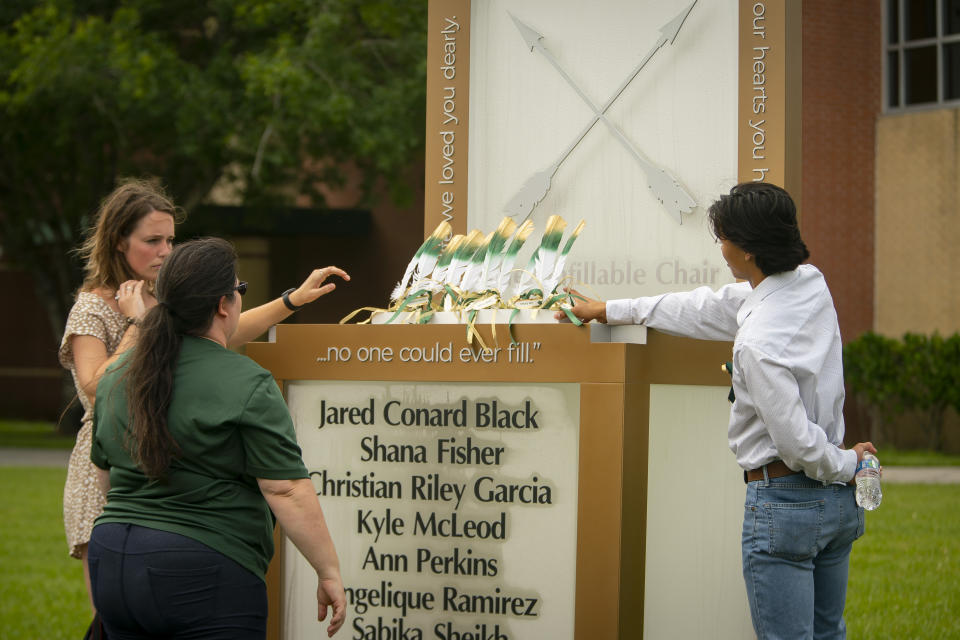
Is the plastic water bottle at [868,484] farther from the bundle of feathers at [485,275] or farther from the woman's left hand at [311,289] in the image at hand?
the woman's left hand at [311,289]

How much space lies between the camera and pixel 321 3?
15945 millimetres

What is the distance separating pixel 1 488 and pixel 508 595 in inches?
412

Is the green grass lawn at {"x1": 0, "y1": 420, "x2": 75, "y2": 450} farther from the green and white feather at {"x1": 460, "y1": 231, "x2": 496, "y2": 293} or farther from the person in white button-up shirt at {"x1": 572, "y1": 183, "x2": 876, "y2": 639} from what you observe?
the person in white button-up shirt at {"x1": 572, "y1": 183, "x2": 876, "y2": 639}

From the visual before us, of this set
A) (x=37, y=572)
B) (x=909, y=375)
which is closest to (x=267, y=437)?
(x=37, y=572)

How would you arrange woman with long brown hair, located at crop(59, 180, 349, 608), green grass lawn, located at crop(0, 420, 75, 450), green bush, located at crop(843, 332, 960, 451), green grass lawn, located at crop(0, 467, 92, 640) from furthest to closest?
green grass lawn, located at crop(0, 420, 75, 450) → green bush, located at crop(843, 332, 960, 451) → green grass lawn, located at crop(0, 467, 92, 640) → woman with long brown hair, located at crop(59, 180, 349, 608)

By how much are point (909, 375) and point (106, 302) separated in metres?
14.9

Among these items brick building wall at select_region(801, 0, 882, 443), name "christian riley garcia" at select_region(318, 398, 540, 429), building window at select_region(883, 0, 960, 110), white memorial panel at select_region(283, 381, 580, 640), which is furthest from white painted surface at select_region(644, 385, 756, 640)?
building window at select_region(883, 0, 960, 110)

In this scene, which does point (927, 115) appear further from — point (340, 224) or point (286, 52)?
point (340, 224)

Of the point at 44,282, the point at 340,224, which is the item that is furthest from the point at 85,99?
the point at 340,224

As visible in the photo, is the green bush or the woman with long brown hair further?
the green bush

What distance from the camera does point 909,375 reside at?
1658cm

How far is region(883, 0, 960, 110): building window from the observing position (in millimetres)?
17703

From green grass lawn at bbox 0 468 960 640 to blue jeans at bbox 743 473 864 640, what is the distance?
3.41 meters

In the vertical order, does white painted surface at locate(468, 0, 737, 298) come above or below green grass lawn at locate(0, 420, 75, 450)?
above
